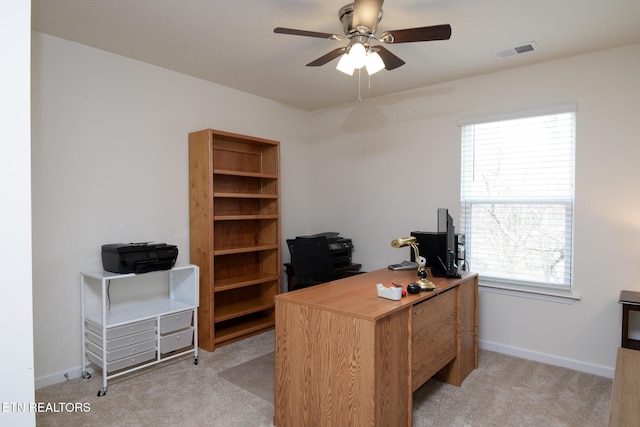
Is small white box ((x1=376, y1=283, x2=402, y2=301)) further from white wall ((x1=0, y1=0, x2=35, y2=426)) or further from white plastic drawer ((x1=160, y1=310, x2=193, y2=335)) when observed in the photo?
white plastic drawer ((x1=160, y1=310, x2=193, y2=335))

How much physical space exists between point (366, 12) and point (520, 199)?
2.25m

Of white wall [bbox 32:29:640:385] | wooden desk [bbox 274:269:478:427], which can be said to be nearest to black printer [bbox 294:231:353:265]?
white wall [bbox 32:29:640:385]

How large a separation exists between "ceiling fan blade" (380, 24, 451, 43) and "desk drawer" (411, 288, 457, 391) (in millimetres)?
1557

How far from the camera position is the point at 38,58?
262cm

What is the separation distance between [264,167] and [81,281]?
2044mm

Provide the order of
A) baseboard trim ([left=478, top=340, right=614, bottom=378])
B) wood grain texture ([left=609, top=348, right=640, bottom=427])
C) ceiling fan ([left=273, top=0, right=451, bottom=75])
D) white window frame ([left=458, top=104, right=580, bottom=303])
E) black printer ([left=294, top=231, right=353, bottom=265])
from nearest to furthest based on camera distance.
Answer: wood grain texture ([left=609, top=348, right=640, bottom=427]) < ceiling fan ([left=273, top=0, right=451, bottom=75]) < baseboard trim ([left=478, top=340, right=614, bottom=378]) < white window frame ([left=458, top=104, right=580, bottom=303]) < black printer ([left=294, top=231, right=353, bottom=265])

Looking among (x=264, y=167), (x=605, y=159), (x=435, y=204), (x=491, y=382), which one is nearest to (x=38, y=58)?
(x=264, y=167)

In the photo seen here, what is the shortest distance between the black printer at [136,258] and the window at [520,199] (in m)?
2.74

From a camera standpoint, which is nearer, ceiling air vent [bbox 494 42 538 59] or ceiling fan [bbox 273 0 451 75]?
ceiling fan [bbox 273 0 451 75]

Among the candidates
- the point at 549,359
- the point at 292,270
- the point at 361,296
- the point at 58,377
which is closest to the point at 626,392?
the point at 361,296

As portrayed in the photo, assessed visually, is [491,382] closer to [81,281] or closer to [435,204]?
[435,204]

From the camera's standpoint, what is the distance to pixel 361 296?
85.5 inches

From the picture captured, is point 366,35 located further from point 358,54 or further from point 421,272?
point 421,272

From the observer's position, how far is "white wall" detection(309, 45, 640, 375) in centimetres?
284
